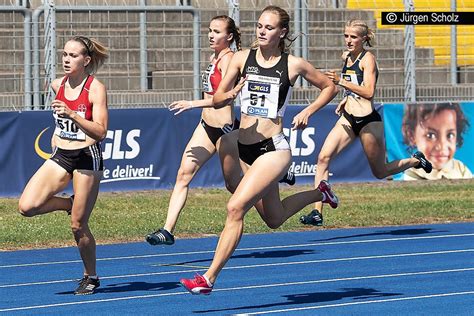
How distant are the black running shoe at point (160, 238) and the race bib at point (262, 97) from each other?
228cm

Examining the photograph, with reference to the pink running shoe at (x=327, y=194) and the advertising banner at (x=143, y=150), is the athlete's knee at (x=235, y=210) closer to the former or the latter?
the pink running shoe at (x=327, y=194)

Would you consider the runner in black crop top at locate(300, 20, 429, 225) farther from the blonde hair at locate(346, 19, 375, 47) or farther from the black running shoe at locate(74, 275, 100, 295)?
the black running shoe at locate(74, 275, 100, 295)

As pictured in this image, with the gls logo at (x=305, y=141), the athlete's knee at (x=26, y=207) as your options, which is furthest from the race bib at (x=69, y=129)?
the gls logo at (x=305, y=141)

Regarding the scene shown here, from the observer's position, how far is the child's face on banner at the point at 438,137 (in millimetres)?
23625

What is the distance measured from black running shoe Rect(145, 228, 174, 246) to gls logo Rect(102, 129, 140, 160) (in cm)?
831

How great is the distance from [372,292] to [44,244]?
5.31 m

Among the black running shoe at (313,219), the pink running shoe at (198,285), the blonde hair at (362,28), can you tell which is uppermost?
the blonde hair at (362,28)

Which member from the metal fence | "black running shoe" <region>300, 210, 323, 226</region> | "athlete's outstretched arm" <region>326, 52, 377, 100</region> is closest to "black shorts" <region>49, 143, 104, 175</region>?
"black running shoe" <region>300, 210, 323, 226</region>

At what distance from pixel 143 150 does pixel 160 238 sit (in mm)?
8945

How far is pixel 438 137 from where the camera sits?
23.7 metres

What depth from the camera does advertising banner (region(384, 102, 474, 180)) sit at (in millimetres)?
23609

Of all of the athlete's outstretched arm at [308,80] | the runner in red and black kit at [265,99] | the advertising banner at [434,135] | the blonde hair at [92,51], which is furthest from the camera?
the advertising banner at [434,135]

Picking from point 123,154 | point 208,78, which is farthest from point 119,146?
point 208,78

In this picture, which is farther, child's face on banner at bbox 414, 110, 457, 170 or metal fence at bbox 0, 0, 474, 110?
child's face on banner at bbox 414, 110, 457, 170
